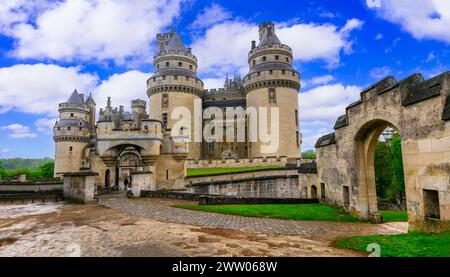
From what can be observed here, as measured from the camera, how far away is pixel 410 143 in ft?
25.4

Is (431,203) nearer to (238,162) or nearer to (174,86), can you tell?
(238,162)

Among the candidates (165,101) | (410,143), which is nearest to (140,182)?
(410,143)

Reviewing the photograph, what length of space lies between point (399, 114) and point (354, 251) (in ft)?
15.8

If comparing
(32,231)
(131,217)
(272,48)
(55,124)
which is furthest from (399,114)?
(55,124)

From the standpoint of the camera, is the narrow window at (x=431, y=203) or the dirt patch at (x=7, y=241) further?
the narrow window at (x=431, y=203)

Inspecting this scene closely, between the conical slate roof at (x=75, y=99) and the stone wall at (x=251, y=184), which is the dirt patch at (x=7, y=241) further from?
the conical slate roof at (x=75, y=99)

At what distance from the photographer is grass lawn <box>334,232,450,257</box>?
16.5 ft

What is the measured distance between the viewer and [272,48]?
42562 mm

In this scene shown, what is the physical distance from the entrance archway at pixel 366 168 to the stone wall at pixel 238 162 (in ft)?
73.1

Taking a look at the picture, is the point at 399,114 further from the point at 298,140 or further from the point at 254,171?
the point at 298,140

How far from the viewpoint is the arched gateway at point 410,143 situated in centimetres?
670

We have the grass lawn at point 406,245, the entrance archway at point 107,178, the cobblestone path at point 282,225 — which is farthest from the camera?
the entrance archway at point 107,178

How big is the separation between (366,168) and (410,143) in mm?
3359

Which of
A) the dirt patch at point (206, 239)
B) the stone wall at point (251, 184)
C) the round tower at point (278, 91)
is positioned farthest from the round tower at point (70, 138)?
the dirt patch at point (206, 239)
